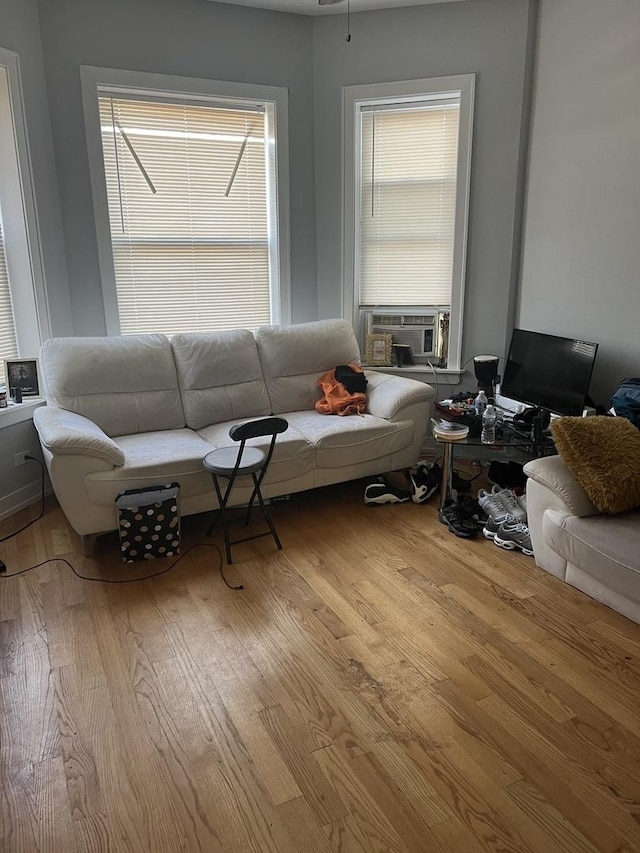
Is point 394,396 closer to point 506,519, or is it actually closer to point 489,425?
point 489,425

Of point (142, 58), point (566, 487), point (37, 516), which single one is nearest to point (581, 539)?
point (566, 487)

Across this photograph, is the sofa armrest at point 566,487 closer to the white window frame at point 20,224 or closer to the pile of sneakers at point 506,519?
the pile of sneakers at point 506,519

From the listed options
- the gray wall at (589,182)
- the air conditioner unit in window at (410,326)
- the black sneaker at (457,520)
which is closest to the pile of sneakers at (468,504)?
the black sneaker at (457,520)

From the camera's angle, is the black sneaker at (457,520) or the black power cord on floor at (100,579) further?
the black sneaker at (457,520)

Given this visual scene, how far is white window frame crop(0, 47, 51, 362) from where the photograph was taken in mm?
3373

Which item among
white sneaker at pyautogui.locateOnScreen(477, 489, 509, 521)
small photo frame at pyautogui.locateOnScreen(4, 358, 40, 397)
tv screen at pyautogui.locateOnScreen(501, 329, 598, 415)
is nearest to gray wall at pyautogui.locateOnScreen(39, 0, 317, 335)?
small photo frame at pyautogui.locateOnScreen(4, 358, 40, 397)

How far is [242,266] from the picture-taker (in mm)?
4352

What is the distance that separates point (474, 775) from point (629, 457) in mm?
1480

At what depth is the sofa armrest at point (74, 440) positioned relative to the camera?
2.81m

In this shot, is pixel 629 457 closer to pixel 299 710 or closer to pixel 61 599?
pixel 299 710

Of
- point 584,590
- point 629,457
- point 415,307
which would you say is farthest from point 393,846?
point 415,307

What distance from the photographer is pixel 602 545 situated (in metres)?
2.42

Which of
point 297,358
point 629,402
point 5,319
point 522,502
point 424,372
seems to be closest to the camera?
point 629,402

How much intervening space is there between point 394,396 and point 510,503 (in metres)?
0.95
